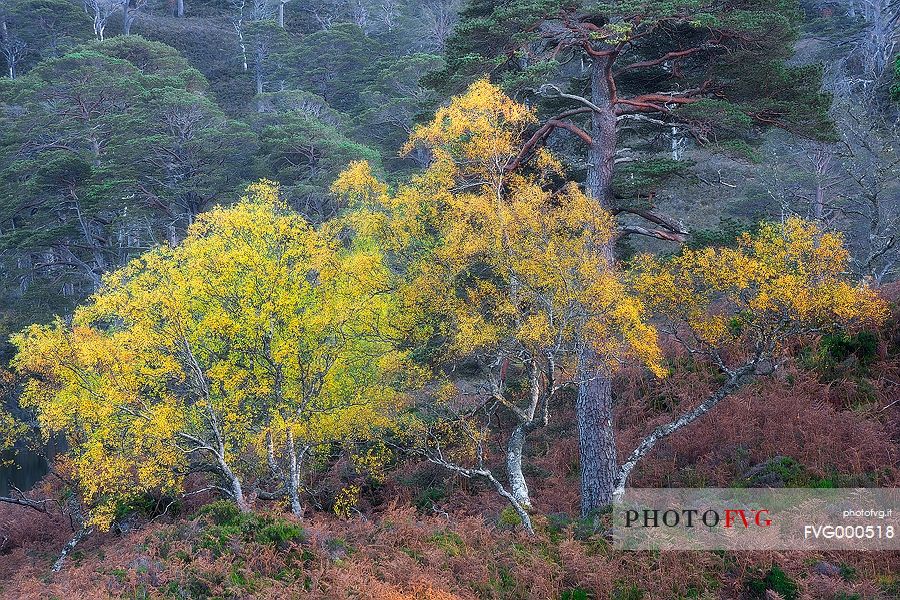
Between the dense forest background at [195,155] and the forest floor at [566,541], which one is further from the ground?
the dense forest background at [195,155]

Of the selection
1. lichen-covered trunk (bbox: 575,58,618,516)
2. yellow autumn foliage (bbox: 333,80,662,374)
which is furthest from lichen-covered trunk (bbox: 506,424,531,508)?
yellow autumn foliage (bbox: 333,80,662,374)

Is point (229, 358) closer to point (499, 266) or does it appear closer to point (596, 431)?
point (499, 266)

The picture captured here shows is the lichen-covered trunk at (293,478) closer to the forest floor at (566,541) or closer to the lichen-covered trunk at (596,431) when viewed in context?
the forest floor at (566,541)

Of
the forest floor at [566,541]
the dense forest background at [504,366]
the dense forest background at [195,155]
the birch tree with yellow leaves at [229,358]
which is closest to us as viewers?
the forest floor at [566,541]

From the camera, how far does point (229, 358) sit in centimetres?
1353

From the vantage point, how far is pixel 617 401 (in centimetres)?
1722

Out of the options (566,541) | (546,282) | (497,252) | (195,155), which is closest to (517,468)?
(566,541)

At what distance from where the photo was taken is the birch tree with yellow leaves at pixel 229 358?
12828mm

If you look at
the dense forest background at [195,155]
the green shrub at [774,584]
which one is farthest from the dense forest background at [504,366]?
the dense forest background at [195,155]

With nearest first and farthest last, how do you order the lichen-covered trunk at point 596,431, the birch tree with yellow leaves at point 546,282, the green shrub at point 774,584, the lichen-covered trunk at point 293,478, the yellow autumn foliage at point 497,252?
the green shrub at point 774,584 < the birch tree with yellow leaves at point 546,282 < the yellow autumn foliage at point 497,252 < the lichen-covered trunk at point 596,431 < the lichen-covered trunk at point 293,478

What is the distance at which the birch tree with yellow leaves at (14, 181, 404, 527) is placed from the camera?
12.8 metres

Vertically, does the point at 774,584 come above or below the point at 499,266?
below

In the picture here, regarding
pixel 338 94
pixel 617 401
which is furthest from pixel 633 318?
pixel 338 94

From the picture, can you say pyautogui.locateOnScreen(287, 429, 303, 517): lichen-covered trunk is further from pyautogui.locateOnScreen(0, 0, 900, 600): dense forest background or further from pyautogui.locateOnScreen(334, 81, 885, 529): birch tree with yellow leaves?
pyautogui.locateOnScreen(334, 81, 885, 529): birch tree with yellow leaves
